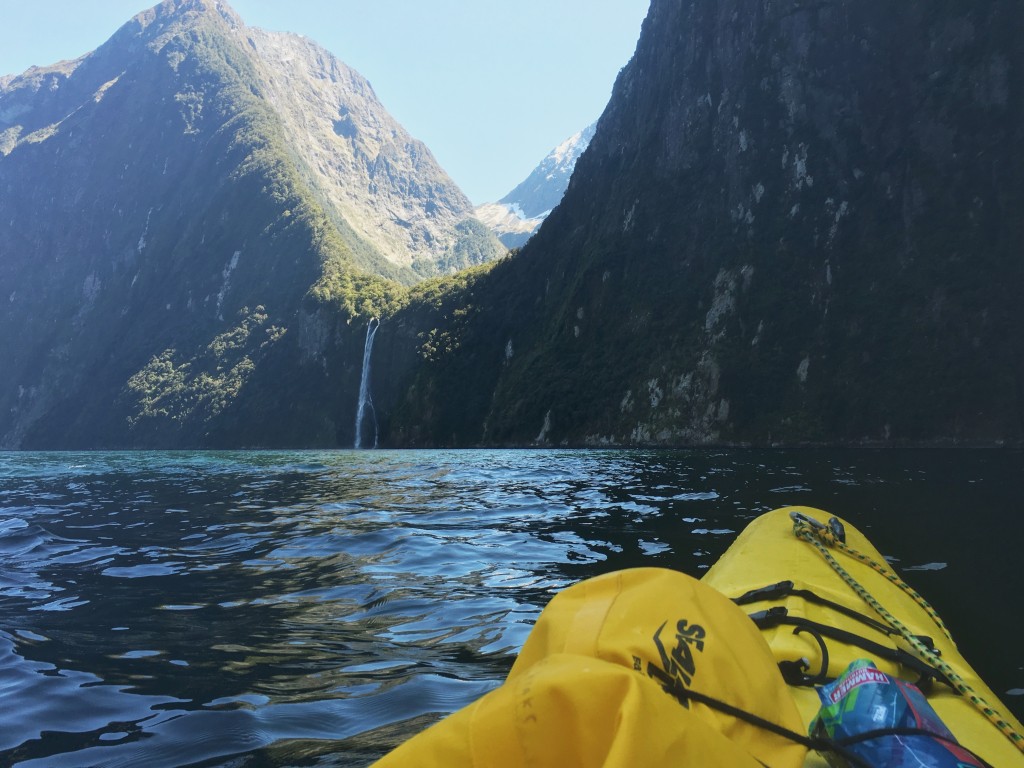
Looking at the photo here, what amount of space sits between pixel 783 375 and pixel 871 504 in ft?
214

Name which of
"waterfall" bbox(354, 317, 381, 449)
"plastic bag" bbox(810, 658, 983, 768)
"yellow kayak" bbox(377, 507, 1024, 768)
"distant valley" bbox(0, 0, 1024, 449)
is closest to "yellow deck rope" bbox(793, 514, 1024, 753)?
"yellow kayak" bbox(377, 507, 1024, 768)

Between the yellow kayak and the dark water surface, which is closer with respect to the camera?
the yellow kayak

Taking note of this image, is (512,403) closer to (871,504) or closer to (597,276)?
(597,276)

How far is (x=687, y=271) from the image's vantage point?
90125 millimetres

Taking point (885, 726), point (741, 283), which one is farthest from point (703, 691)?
point (741, 283)

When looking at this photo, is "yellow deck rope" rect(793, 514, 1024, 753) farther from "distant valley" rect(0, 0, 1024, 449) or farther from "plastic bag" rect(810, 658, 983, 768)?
"distant valley" rect(0, 0, 1024, 449)

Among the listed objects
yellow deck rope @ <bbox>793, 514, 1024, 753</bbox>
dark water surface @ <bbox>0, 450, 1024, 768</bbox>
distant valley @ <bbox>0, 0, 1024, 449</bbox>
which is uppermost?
distant valley @ <bbox>0, 0, 1024, 449</bbox>

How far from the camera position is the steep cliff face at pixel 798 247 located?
228 ft

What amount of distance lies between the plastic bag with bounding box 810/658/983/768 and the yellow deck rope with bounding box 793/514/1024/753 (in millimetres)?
953

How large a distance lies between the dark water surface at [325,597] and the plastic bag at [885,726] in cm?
256

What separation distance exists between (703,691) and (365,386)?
119 metres

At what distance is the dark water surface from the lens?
461 centimetres

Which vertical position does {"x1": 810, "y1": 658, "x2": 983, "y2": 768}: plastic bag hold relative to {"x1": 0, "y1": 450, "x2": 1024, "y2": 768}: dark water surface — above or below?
above

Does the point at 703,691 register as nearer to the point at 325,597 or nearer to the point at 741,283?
the point at 325,597
